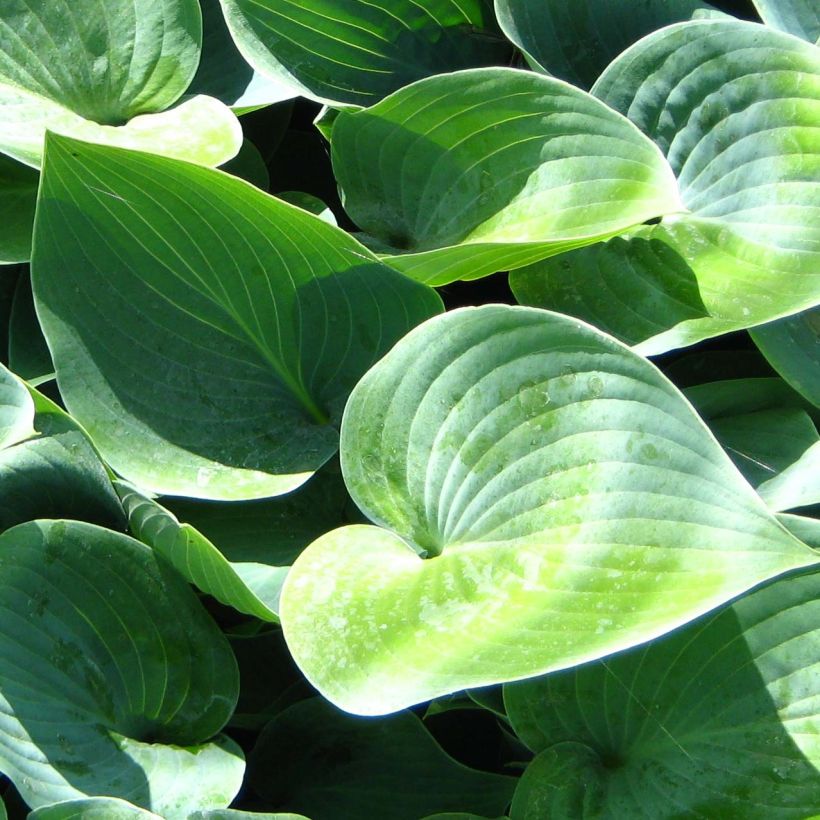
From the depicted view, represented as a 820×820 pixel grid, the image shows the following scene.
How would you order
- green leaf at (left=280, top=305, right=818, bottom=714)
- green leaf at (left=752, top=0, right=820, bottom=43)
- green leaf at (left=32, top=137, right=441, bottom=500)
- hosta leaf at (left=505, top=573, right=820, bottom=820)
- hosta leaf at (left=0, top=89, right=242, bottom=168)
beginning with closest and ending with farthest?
green leaf at (left=280, top=305, right=818, bottom=714)
hosta leaf at (left=505, top=573, right=820, bottom=820)
green leaf at (left=32, top=137, right=441, bottom=500)
hosta leaf at (left=0, top=89, right=242, bottom=168)
green leaf at (left=752, top=0, right=820, bottom=43)

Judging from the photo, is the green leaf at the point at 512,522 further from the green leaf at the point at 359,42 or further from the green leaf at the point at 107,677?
the green leaf at the point at 359,42

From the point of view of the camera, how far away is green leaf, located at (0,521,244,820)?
92cm

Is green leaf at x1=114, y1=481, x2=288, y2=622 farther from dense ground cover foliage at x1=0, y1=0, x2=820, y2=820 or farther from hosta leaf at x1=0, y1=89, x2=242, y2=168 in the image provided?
hosta leaf at x1=0, y1=89, x2=242, y2=168

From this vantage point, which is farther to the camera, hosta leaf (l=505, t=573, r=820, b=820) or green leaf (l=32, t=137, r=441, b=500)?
green leaf (l=32, t=137, r=441, b=500)

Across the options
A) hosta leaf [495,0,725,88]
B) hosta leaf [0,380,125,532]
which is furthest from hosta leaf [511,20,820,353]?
hosta leaf [0,380,125,532]

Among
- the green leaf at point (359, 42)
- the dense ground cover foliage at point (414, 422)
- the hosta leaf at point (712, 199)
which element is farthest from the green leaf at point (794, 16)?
the green leaf at point (359, 42)

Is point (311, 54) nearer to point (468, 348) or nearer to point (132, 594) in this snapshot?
point (468, 348)

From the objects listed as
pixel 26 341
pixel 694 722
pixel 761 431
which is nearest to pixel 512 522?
pixel 694 722

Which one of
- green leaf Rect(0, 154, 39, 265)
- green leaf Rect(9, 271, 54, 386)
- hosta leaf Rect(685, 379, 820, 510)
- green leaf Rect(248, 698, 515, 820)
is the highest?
green leaf Rect(0, 154, 39, 265)

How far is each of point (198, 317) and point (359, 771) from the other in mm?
488

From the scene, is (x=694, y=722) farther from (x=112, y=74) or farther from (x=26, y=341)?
(x=112, y=74)

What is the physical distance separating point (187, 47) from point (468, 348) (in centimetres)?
61

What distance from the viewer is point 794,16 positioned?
4.15ft

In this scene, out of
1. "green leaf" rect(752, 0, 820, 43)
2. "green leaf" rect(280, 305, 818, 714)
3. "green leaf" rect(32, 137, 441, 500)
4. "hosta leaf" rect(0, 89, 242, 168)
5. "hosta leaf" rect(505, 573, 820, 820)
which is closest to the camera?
"green leaf" rect(280, 305, 818, 714)
